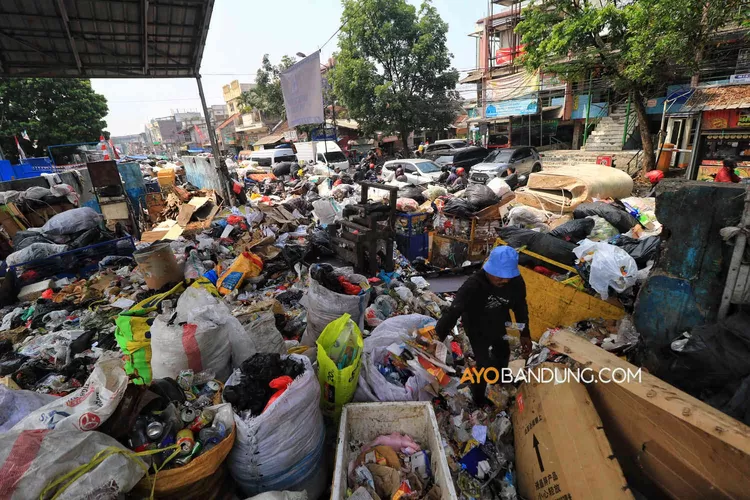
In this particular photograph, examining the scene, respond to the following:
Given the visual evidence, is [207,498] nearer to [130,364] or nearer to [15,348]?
[130,364]

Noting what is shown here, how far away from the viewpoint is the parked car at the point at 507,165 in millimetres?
11750

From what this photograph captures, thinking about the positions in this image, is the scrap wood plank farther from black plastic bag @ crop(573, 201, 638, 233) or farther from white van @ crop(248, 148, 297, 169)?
white van @ crop(248, 148, 297, 169)

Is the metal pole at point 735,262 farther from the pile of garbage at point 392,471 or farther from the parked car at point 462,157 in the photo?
the parked car at point 462,157

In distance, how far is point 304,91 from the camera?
1102cm

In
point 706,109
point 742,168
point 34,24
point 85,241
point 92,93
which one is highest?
point 92,93

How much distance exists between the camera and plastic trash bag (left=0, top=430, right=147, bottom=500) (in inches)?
49.7

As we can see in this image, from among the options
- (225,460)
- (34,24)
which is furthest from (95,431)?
(34,24)

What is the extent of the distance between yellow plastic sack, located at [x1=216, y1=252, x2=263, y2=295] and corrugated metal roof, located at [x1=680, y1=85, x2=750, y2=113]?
15.1m

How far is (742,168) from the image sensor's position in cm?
998

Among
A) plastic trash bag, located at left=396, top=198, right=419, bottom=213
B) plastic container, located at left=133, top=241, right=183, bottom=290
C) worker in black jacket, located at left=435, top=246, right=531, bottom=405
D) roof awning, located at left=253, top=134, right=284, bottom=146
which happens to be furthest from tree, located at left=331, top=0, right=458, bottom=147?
worker in black jacket, located at left=435, top=246, right=531, bottom=405

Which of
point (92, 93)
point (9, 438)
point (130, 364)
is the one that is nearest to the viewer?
point (9, 438)

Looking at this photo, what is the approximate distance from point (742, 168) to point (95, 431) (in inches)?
577

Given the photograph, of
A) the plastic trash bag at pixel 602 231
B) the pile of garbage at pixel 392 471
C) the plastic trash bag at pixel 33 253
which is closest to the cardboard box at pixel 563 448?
the pile of garbage at pixel 392 471

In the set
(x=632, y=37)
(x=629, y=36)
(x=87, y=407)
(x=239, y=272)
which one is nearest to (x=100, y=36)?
(x=239, y=272)
